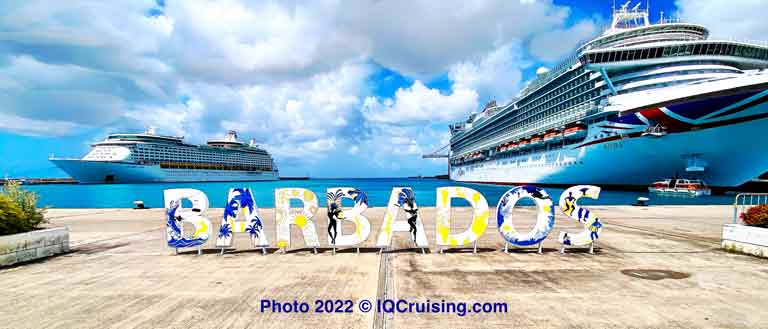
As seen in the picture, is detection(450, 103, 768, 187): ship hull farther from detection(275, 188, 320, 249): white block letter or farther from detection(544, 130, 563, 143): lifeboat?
detection(275, 188, 320, 249): white block letter

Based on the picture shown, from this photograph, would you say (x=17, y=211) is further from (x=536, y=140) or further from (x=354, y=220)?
(x=536, y=140)

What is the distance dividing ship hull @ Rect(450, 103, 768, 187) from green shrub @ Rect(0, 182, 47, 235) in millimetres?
42472

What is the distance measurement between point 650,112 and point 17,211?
1636 inches

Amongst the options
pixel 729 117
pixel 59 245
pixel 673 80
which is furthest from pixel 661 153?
pixel 59 245

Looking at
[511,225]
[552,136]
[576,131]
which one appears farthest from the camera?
[552,136]

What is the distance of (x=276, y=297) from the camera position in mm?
4789

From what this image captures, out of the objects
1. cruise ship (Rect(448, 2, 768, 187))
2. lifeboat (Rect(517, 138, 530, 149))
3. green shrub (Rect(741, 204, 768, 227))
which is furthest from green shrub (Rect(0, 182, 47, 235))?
lifeboat (Rect(517, 138, 530, 149))

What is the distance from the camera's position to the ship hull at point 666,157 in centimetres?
2956

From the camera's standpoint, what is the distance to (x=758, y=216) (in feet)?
24.6

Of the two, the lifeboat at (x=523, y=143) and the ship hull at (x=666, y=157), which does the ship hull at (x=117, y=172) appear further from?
the ship hull at (x=666, y=157)

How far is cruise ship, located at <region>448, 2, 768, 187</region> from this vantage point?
94.8 ft

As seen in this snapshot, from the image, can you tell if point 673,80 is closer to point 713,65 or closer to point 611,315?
point 713,65

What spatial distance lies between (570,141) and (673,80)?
38.9 ft

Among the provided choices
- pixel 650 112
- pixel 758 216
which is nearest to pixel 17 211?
pixel 758 216
